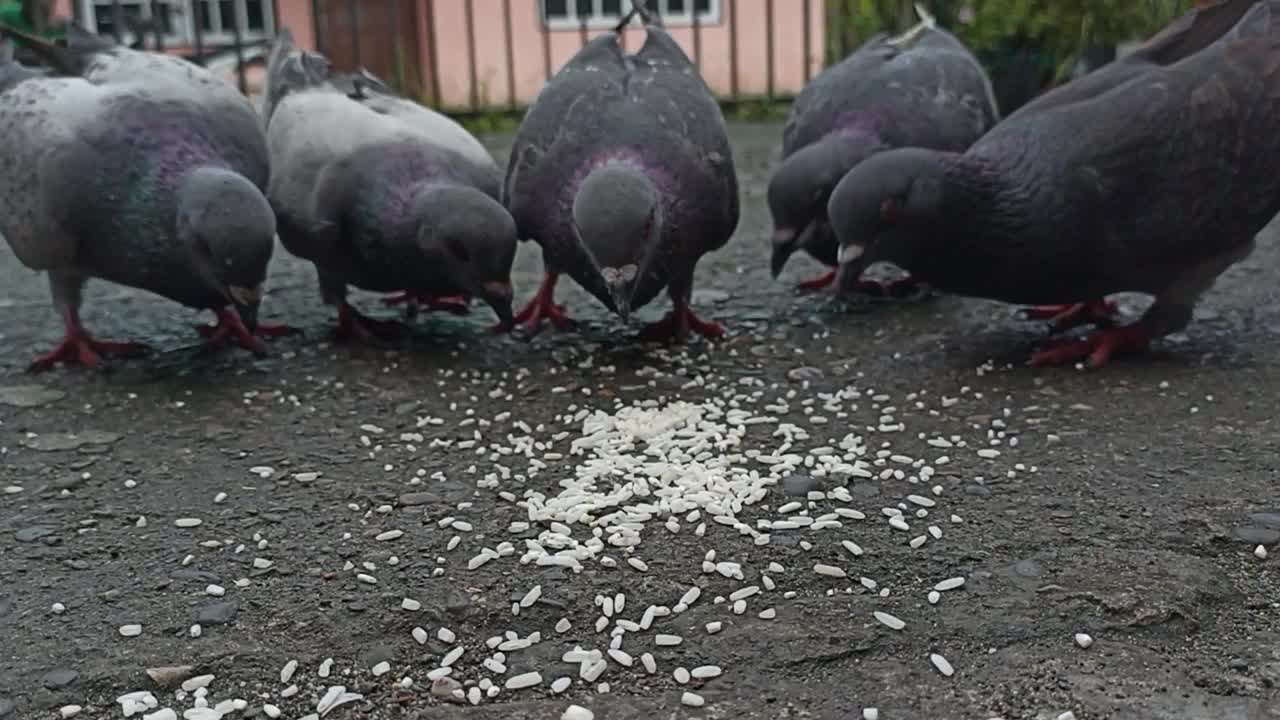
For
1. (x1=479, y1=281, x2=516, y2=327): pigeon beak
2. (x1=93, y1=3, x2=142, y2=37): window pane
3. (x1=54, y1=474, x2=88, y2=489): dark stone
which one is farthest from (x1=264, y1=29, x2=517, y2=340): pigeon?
(x1=93, y1=3, x2=142, y2=37): window pane

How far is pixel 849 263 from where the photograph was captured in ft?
11.6

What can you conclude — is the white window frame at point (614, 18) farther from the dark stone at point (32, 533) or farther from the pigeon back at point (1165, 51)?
the dark stone at point (32, 533)

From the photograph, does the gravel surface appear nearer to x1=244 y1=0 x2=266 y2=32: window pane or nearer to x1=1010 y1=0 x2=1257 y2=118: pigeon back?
x1=1010 y1=0 x2=1257 y2=118: pigeon back

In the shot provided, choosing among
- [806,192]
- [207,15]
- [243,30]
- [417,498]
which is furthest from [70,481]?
[207,15]

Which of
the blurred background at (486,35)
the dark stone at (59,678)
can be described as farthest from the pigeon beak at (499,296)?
the blurred background at (486,35)

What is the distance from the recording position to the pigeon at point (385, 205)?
3.69 metres

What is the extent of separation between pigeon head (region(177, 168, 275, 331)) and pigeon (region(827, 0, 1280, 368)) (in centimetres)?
168

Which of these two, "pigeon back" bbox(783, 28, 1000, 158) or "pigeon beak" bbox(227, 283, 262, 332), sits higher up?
"pigeon back" bbox(783, 28, 1000, 158)

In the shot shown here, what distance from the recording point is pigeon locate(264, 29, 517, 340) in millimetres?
3688

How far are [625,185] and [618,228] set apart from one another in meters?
0.16

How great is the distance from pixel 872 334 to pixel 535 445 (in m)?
1.47

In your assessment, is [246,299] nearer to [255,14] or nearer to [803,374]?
[803,374]

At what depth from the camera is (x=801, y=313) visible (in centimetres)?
437

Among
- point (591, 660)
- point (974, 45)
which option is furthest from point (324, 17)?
point (591, 660)
